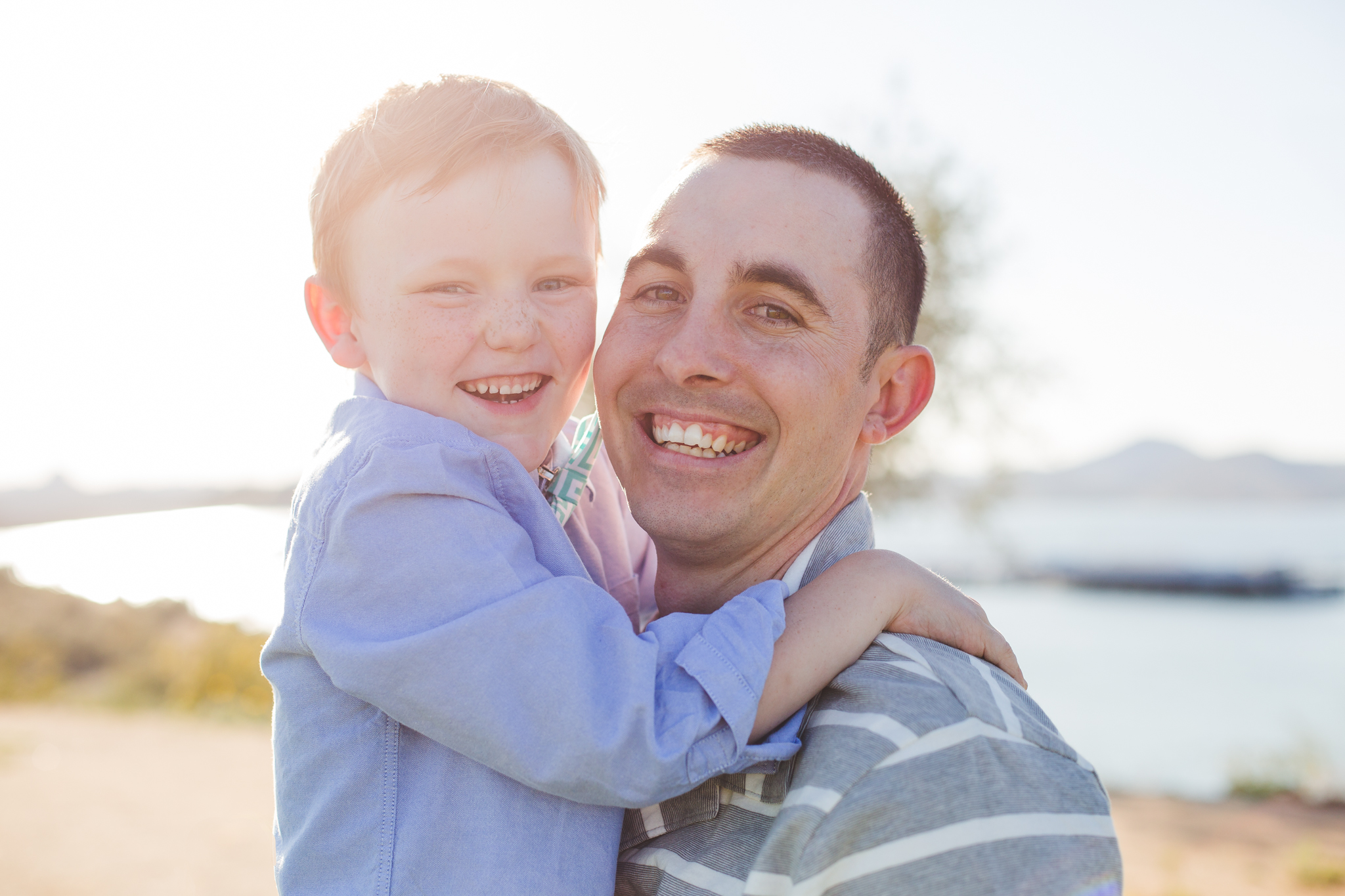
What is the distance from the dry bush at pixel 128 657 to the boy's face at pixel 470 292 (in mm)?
13184

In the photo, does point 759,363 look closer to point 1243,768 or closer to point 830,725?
point 830,725

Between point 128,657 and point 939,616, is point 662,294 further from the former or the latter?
point 128,657

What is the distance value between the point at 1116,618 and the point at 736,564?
2979 centimetres

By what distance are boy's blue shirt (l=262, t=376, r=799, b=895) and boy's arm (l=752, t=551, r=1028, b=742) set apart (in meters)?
0.06

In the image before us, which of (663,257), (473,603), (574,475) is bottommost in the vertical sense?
(473,603)

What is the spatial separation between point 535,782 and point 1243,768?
13460 mm

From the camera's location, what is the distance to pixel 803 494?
7.52 feet

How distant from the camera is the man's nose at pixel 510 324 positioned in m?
2.03

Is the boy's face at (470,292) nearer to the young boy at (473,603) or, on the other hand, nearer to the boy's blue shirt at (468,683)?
the young boy at (473,603)

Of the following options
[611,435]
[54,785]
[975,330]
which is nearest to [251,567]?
[54,785]

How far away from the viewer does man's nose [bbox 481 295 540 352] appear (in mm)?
2029

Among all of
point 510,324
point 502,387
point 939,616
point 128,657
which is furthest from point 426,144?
point 128,657

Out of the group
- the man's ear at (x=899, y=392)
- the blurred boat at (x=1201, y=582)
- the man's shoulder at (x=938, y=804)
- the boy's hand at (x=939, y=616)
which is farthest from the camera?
the blurred boat at (x=1201, y=582)

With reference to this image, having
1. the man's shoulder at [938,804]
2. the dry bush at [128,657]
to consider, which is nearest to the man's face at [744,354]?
the man's shoulder at [938,804]
